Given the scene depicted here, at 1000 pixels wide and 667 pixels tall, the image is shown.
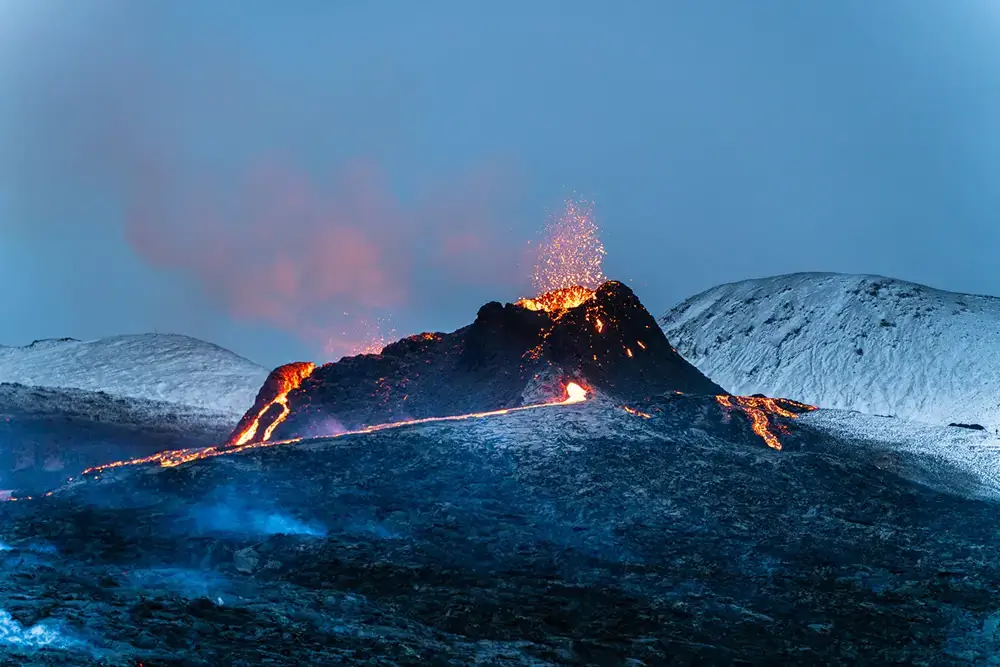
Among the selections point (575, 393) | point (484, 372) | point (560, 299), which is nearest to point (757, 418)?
point (575, 393)

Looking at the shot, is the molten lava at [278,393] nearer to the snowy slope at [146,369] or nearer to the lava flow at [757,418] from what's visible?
the lava flow at [757,418]

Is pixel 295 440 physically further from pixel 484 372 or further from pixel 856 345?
pixel 856 345

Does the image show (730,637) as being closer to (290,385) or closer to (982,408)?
(290,385)

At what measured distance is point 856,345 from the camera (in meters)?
122

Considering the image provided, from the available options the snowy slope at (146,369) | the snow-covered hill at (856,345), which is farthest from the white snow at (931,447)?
the snowy slope at (146,369)

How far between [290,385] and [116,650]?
106 feet

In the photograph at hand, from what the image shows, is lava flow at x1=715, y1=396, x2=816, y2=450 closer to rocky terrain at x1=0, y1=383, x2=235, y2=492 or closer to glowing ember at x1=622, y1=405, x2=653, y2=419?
glowing ember at x1=622, y1=405, x2=653, y2=419

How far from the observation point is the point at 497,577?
26266mm

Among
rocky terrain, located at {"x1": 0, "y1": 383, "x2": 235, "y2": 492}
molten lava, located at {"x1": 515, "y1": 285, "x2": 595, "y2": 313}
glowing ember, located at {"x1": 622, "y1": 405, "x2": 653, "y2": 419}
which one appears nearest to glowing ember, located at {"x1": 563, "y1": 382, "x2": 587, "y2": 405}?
glowing ember, located at {"x1": 622, "y1": 405, "x2": 653, "y2": 419}

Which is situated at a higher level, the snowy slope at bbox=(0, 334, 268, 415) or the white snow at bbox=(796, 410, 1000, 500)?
the snowy slope at bbox=(0, 334, 268, 415)

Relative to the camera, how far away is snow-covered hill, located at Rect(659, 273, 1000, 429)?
10962 cm

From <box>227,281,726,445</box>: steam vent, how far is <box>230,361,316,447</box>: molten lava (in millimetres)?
63

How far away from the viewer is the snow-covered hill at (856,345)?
360 feet

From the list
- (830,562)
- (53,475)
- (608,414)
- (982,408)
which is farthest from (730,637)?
(982,408)
